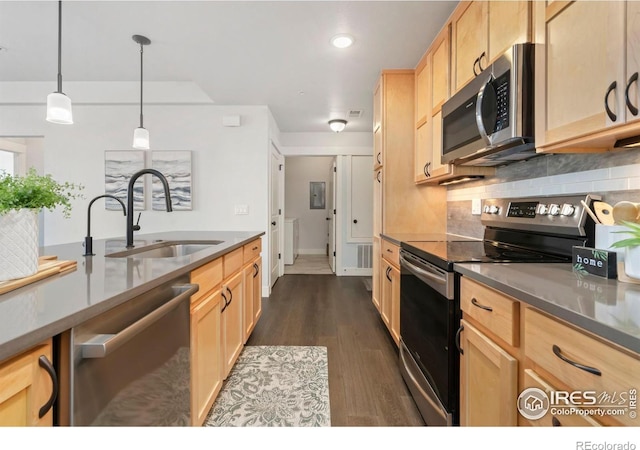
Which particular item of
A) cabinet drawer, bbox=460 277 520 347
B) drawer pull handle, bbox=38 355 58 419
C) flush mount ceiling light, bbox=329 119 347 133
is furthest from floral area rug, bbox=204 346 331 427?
flush mount ceiling light, bbox=329 119 347 133

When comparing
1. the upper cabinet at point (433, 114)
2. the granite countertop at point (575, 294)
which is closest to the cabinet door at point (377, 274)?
the upper cabinet at point (433, 114)

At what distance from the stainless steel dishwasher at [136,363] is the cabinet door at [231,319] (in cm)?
51

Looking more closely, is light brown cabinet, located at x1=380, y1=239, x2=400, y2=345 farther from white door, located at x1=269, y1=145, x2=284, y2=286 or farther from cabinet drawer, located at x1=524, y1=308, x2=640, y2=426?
white door, located at x1=269, y1=145, x2=284, y2=286

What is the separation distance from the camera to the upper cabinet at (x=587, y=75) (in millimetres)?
862

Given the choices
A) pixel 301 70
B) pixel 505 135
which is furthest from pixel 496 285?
pixel 301 70

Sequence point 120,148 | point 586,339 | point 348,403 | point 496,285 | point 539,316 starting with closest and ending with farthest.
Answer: point 586,339, point 539,316, point 496,285, point 348,403, point 120,148

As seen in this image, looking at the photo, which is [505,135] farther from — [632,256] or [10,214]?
[10,214]

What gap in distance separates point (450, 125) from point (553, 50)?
0.78m

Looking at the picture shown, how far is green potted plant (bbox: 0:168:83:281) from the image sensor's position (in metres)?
→ 0.78

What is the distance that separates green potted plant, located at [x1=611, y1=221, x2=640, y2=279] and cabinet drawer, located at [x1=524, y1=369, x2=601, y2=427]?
15.9 inches

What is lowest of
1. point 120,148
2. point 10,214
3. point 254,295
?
point 254,295

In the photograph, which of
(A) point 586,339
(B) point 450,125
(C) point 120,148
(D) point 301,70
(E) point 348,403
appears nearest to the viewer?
(A) point 586,339

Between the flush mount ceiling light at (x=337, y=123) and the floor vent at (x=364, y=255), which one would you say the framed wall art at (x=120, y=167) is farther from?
the floor vent at (x=364, y=255)

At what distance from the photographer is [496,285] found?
940 mm
